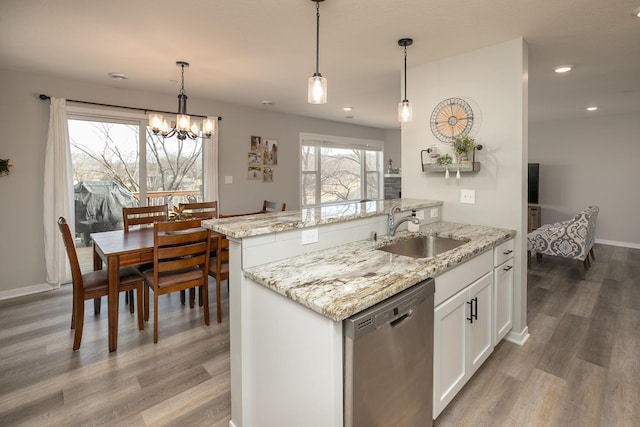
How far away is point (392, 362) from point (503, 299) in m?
1.56

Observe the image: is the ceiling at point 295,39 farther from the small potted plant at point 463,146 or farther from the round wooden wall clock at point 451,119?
the small potted plant at point 463,146

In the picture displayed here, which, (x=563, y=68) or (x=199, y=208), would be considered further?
(x=199, y=208)

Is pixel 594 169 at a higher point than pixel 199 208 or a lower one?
higher

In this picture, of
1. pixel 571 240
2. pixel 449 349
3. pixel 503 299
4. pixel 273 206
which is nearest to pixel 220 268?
pixel 273 206

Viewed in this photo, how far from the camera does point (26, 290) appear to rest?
12.0ft

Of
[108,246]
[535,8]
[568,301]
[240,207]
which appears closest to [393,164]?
[240,207]

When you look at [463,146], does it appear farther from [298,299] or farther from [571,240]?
[571,240]

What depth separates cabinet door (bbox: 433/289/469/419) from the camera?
1648 millimetres

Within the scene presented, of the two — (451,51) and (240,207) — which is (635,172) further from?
(240,207)

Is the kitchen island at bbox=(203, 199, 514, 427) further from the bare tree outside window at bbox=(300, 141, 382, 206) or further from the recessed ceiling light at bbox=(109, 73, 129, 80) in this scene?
the bare tree outside window at bbox=(300, 141, 382, 206)

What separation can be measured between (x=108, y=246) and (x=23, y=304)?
5.46ft

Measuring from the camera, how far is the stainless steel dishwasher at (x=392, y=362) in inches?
46.4

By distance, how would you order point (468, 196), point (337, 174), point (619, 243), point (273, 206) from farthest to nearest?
point (337, 174)
point (619, 243)
point (273, 206)
point (468, 196)

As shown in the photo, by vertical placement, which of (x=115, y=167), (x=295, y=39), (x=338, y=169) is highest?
(x=295, y=39)
